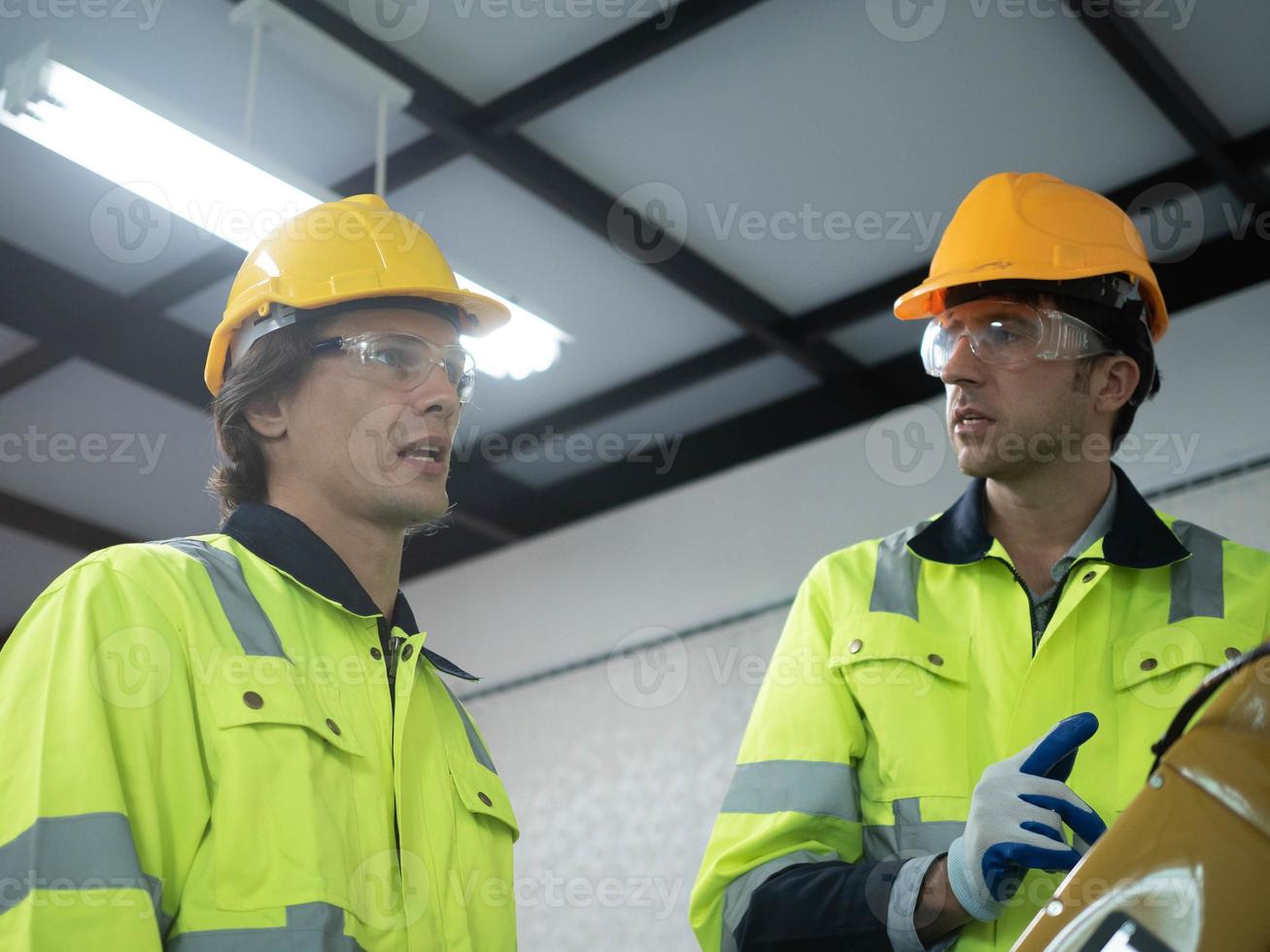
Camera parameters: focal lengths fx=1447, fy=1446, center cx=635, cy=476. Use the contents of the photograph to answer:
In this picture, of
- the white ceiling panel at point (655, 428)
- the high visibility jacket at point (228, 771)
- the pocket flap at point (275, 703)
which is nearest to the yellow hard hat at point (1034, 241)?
the high visibility jacket at point (228, 771)

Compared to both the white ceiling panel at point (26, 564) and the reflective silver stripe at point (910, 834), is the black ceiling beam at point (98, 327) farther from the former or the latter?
the reflective silver stripe at point (910, 834)

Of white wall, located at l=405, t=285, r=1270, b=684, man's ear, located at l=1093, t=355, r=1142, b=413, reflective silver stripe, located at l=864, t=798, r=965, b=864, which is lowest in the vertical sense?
reflective silver stripe, located at l=864, t=798, r=965, b=864

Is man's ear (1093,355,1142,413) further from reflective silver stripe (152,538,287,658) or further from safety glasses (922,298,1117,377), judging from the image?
reflective silver stripe (152,538,287,658)

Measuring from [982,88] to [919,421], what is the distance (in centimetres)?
181

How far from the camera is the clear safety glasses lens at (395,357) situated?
2.83 meters

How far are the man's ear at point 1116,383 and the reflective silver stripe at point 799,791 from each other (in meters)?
1.04

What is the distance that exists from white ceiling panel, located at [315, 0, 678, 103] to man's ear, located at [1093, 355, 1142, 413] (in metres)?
2.29

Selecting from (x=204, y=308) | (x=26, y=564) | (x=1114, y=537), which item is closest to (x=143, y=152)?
(x=204, y=308)

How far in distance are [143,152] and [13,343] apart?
2711mm

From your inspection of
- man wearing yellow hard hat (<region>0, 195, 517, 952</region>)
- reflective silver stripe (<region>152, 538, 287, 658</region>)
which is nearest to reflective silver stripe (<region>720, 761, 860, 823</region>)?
man wearing yellow hard hat (<region>0, 195, 517, 952</region>)

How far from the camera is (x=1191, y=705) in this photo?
1624mm

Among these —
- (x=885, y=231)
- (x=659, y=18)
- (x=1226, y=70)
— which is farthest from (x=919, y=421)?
(x=659, y=18)

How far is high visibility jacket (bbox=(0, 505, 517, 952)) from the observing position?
6.15 feet

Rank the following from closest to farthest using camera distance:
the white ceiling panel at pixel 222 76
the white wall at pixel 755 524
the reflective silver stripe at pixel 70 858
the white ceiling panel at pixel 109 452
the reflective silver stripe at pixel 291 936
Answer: the reflective silver stripe at pixel 70 858, the reflective silver stripe at pixel 291 936, the white ceiling panel at pixel 222 76, the white wall at pixel 755 524, the white ceiling panel at pixel 109 452
